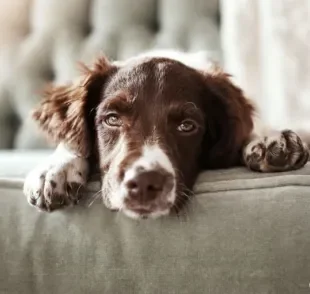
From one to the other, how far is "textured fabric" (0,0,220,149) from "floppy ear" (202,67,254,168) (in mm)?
921

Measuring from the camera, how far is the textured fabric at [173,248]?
119cm

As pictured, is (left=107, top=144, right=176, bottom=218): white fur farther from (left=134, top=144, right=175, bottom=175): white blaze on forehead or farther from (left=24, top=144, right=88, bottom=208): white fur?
(left=24, top=144, right=88, bottom=208): white fur

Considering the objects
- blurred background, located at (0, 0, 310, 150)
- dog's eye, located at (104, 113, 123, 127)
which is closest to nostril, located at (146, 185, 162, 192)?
dog's eye, located at (104, 113, 123, 127)

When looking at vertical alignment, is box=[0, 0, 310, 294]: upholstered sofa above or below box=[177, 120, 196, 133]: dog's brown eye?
below

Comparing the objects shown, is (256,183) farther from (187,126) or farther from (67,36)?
(67,36)

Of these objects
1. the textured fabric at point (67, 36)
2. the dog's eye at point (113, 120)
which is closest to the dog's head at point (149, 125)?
the dog's eye at point (113, 120)

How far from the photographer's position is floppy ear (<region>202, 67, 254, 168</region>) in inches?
63.9

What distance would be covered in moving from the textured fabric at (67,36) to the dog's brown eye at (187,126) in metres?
1.07

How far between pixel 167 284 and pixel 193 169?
1.26 ft

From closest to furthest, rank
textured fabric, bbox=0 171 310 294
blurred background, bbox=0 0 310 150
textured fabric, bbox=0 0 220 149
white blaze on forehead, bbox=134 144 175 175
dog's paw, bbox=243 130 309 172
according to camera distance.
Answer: textured fabric, bbox=0 171 310 294 < white blaze on forehead, bbox=134 144 175 175 < dog's paw, bbox=243 130 309 172 < blurred background, bbox=0 0 310 150 < textured fabric, bbox=0 0 220 149

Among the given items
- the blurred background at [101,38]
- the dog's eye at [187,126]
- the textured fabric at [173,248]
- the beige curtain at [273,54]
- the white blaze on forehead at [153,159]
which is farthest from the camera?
the blurred background at [101,38]

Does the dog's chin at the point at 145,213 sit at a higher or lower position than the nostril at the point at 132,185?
lower

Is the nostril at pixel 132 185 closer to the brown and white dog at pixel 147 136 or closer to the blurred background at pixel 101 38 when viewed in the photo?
the brown and white dog at pixel 147 136

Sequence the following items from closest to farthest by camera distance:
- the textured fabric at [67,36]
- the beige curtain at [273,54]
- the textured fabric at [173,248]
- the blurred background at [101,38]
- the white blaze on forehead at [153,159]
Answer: the textured fabric at [173,248] < the white blaze on forehead at [153,159] < the beige curtain at [273,54] < the blurred background at [101,38] < the textured fabric at [67,36]
